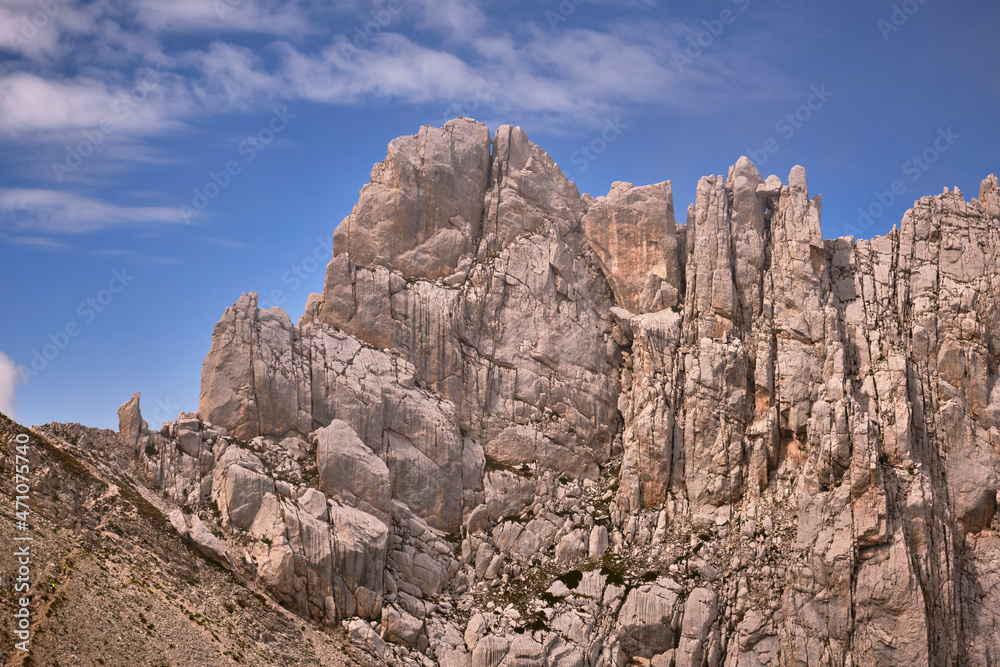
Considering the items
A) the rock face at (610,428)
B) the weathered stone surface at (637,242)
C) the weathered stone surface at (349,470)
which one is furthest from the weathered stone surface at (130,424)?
the weathered stone surface at (637,242)

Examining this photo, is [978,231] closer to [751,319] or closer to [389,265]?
[751,319]

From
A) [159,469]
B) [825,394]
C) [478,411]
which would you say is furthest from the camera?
[478,411]

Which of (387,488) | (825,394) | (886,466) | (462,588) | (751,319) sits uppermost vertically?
(751,319)

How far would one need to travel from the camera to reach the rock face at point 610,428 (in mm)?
95562

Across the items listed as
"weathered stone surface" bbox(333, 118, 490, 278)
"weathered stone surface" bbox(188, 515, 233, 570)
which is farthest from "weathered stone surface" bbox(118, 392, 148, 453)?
"weathered stone surface" bbox(333, 118, 490, 278)

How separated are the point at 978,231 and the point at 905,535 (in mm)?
34492

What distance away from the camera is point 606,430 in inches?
4395

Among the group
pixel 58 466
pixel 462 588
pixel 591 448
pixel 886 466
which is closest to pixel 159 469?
pixel 58 466

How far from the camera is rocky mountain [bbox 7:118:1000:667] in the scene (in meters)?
95.4

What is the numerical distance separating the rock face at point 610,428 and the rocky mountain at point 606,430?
257mm

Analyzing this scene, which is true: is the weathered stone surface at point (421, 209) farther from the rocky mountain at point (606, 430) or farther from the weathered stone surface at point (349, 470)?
the weathered stone surface at point (349, 470)

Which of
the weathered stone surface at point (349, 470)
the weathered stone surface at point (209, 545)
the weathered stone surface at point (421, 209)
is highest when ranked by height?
the weathered stone surface at point (421, 209)

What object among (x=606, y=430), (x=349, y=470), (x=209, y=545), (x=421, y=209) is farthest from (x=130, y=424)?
(x=606, y=430)

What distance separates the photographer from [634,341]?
369 feet
